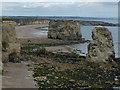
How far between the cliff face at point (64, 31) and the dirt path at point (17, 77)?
4120cm

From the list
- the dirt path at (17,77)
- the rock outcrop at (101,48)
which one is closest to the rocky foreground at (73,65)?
the rock outcrop at (101,48)

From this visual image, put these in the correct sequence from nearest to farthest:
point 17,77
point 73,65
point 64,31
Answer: point 17,77, point 73,65, point 64,31

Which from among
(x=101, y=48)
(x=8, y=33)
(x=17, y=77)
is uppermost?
(x=8, y=33)

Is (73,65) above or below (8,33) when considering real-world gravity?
below

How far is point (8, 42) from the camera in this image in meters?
39.1

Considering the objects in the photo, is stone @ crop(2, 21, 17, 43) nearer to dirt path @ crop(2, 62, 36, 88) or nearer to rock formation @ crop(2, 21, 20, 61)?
rock formation @ crop(2, 21, 20, 61)

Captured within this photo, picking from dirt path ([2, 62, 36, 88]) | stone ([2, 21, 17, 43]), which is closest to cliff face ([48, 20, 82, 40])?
stone ([2, 21, 17, 43])

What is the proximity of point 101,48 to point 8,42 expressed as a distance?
12.3 m

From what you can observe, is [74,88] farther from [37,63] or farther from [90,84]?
[37,63]

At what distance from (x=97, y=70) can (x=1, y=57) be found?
1145 centimetres

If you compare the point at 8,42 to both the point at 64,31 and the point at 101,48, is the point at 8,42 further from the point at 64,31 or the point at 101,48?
the point at 64,31

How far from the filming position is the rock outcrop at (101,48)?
39.4 meters

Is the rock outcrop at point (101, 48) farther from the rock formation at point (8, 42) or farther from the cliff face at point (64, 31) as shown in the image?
the cliff face at point (64, 31)

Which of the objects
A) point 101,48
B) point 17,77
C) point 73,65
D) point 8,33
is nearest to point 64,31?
point 101,48
